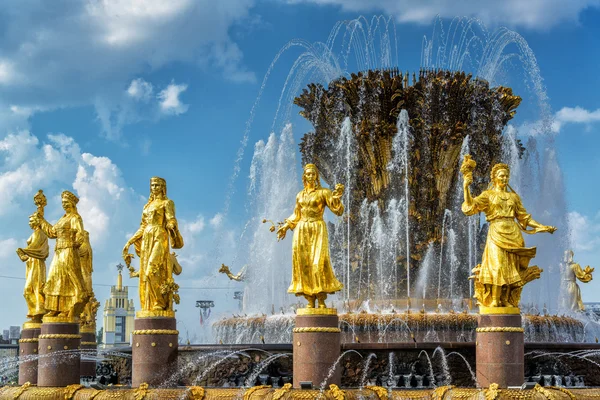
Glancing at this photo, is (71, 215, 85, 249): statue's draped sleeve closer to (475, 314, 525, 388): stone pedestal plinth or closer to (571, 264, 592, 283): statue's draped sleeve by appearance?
(475, 314, 525, 388): stone pedestal plinth

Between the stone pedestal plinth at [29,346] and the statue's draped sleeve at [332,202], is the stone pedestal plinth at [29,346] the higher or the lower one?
the lower one

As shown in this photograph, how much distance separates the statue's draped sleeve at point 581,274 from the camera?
2147cm

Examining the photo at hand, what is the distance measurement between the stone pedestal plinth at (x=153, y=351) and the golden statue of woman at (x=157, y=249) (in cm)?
21

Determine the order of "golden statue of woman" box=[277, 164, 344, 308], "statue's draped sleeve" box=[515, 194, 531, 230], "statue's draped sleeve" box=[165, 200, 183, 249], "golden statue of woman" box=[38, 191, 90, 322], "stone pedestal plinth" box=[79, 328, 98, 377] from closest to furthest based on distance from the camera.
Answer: "golden statue of woman" box=[277, 164, 344, 308]
"statue's draped sleeve" box=[515, 194, 531, 230]
"statue's draped sleeve" box=[165, 200, 183, 249]
"golden statue of woman" box=[38, 191, 90, 322]
"stone pedestal plinth" box=[79, 328, 98, 377]

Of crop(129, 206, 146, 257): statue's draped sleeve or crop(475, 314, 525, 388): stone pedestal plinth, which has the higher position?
crop(129, 206, 146, 257): statue's draped sleeve

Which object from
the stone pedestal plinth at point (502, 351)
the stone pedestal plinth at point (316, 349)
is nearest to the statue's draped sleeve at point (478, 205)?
the stone pedestal plinth at point (502, 351)

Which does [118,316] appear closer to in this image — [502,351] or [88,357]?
[88,357]

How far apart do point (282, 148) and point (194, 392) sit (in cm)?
1041

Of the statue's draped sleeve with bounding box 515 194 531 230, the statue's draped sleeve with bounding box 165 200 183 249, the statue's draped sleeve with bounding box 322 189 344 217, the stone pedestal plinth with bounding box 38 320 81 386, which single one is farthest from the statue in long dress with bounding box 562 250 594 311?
the stone pedestal plinth with bounding box 38 320 81 386

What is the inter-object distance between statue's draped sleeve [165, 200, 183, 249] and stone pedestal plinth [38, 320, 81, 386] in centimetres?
282

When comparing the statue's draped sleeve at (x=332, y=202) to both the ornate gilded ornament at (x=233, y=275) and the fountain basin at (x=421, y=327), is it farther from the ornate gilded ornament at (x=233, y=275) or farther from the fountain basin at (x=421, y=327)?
the ornate gilded ornament at (x=233, y=275)

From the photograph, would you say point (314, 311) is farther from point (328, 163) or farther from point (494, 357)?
point (328, 163)

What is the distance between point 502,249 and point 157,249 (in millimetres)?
5849

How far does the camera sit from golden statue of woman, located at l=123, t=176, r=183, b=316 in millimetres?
15000
